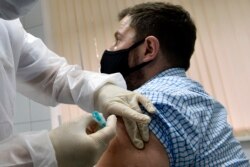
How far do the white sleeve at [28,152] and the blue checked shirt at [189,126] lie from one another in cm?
36

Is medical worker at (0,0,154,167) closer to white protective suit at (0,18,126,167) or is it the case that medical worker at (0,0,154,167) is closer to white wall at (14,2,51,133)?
white protective suit at (0,18,126,167)

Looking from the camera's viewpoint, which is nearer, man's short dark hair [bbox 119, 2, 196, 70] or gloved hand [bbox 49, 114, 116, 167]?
gloved hand [bbox 49, 114, 116, 167]

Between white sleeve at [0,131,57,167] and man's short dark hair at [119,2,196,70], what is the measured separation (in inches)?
30.1

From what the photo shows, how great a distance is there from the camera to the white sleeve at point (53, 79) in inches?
50.3

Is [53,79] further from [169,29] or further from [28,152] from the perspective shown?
[28,152]

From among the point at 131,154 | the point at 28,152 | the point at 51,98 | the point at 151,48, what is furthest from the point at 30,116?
the point at 28,152

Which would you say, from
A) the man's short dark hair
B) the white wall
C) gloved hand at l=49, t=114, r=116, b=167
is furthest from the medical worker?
the white wall

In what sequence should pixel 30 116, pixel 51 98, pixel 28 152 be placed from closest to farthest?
pixel 28 152
pixel 51 98
pixel 30 116

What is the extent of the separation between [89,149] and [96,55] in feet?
6.08

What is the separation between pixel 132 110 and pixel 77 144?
265 mm

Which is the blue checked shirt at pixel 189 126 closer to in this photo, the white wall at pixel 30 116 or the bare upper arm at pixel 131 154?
the bare upper arm at pixel 131 154

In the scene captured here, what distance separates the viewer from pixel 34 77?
4.47 feet

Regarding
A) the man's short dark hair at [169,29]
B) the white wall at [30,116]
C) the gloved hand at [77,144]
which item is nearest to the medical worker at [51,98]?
the gloved hand at [77,144]

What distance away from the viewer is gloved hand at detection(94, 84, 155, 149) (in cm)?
92
